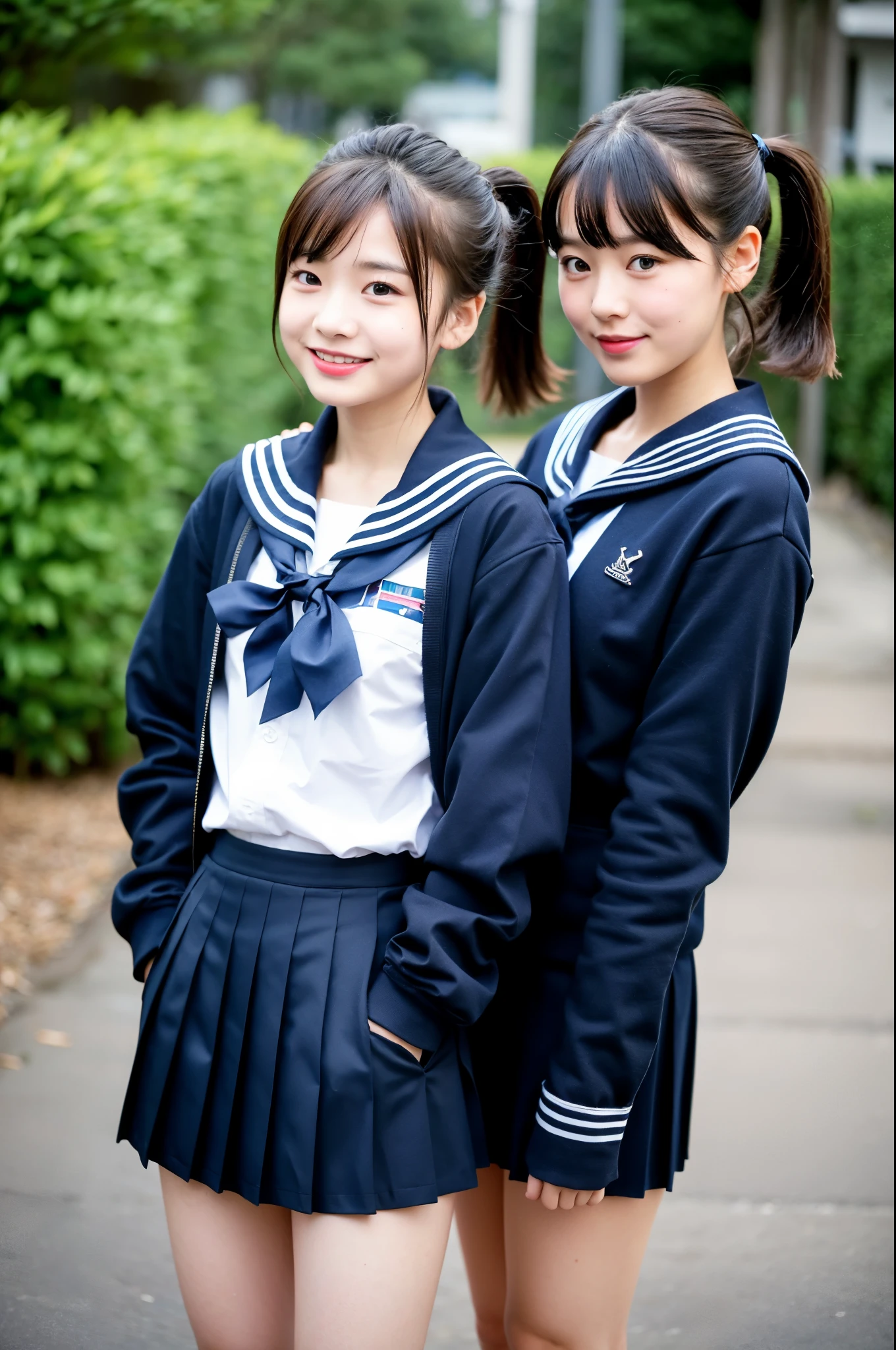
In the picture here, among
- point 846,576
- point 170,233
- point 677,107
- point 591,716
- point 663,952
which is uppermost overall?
point 677,107

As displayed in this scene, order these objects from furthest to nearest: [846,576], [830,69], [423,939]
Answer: [830,69] → [846,576] → [423,939]

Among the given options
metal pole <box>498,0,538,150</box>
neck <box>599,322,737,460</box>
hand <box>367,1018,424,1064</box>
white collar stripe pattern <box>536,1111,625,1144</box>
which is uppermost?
metal pole <box>498,0,538,150</box>

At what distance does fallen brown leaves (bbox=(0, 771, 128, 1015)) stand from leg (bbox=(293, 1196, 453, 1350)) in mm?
2212

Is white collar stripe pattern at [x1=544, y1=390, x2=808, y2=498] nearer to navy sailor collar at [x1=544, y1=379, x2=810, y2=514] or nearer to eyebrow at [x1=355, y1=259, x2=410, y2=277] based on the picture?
navy sailor collar at [x1=544, y1=379, x2=810, y2=514]

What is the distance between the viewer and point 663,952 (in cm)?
170

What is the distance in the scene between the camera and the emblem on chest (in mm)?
1763

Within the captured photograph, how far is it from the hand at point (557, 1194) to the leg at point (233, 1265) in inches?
12.0

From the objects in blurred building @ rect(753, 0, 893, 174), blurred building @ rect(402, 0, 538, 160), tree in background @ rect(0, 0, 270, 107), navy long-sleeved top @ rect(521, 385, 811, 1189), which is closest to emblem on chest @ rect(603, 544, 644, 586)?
navy long-sleeved top @ rect(521, 385, 811, 1189)

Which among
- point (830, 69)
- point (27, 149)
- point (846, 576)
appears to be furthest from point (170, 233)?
point (830, 69)

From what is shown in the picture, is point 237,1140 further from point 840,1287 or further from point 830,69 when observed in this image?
point 830,69

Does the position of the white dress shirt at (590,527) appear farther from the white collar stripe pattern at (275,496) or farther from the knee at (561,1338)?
the knee at (561,1338)

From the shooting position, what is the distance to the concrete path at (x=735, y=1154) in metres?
2.62

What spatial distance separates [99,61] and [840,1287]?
5451 mm

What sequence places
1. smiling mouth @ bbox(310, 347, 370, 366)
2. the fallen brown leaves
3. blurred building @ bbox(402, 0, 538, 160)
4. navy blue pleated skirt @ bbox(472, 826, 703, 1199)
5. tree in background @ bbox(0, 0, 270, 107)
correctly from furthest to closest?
1. blurred building @ bbox(402, 0, 538, 160)
2. tree in background @ bbox(0, 0, 270, 107)
3. the fallen brown leaves
4. navy blue pleated skirt @ bbox(472, 826, 703, 1199)
5. smiling mouth @ bbox(310, 347, 370, 366)
